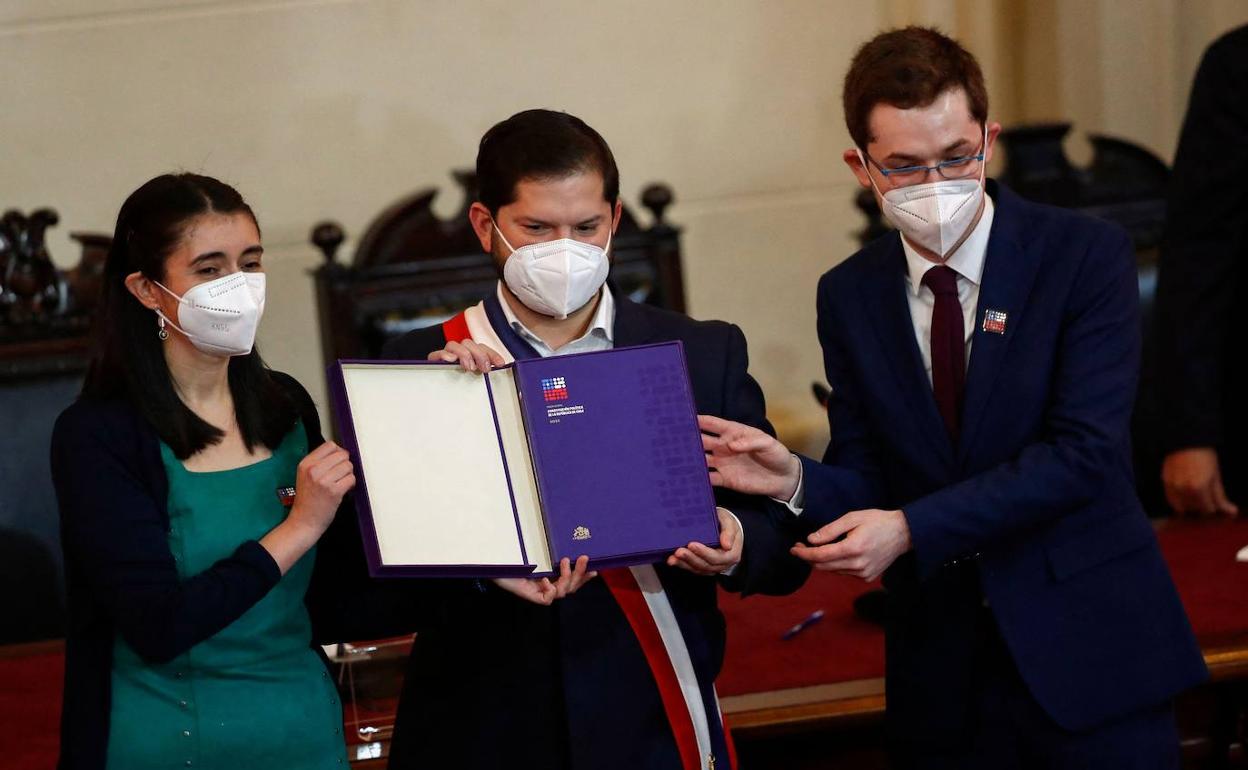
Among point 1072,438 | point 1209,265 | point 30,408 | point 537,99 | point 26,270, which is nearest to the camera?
point 1072,438

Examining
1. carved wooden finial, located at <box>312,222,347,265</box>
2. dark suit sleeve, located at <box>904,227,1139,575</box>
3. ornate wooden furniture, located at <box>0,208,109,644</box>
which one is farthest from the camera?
carved wooden finial, located at <box>312,222,347,265</box>

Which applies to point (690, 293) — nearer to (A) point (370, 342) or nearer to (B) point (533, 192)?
(A) point (370, 342)

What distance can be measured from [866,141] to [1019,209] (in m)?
0.22

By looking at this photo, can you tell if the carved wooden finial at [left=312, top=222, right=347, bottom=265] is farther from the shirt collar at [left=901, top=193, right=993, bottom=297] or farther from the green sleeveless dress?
the shirt collar at [left=901, top=193, right=993, bottom=297]

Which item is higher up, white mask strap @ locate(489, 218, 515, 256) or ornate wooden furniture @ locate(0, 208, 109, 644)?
white mask strap @ locate(489, 218, 515, 256)

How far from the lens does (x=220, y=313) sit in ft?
6.28

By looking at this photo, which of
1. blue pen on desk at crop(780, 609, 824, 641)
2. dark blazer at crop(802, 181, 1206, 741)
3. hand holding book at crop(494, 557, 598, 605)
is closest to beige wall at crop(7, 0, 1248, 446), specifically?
blue pen on desk at crop(780, 609, 824, 641)

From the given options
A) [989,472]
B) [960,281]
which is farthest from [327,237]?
[989,472]

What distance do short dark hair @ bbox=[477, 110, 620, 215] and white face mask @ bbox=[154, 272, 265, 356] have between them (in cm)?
34

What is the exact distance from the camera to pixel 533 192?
1.97 metres

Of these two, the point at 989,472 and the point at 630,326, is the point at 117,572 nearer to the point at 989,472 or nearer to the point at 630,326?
the point at 630,326

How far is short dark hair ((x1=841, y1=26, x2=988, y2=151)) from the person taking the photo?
6.32ft

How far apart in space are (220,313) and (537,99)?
9.68ft

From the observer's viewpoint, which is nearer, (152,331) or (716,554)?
(716,554)
